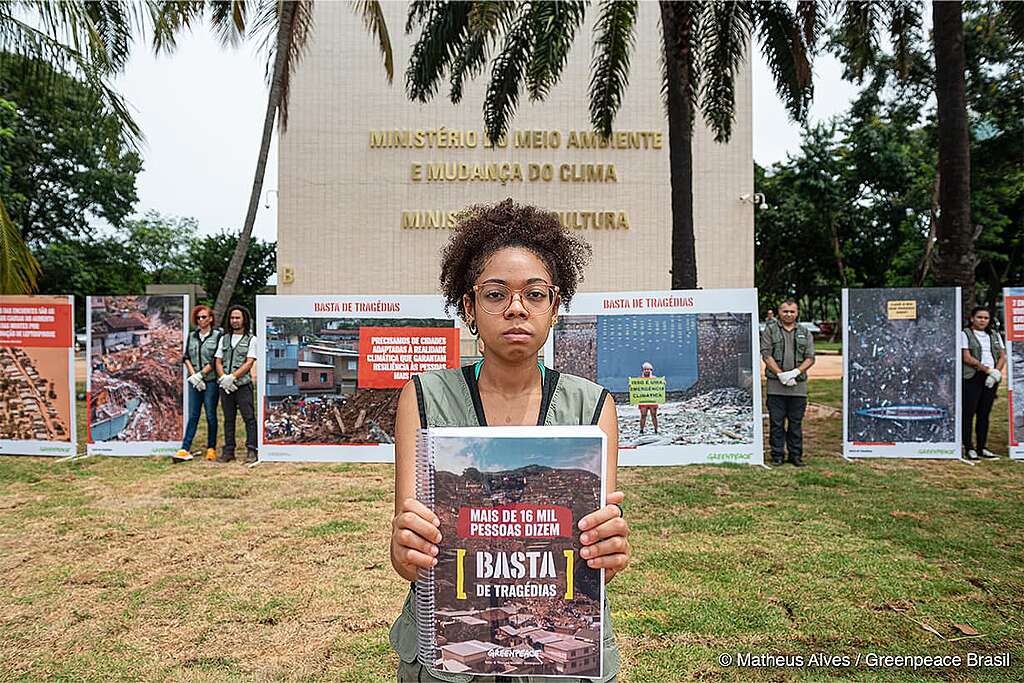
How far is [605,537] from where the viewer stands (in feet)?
4.95

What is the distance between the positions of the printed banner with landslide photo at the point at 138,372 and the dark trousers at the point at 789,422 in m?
7.58

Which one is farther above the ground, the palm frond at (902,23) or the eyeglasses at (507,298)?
the palm frond at (902,23)

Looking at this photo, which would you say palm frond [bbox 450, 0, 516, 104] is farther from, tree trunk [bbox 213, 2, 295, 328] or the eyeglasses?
the eyeglasses

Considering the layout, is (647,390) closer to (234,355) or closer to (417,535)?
(234,355)

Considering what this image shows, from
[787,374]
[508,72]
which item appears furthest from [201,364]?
[787,374]

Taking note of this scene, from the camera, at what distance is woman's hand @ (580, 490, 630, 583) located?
1.49m

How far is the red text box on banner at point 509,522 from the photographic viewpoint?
4.87ft

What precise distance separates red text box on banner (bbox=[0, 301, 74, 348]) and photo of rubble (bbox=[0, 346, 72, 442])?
0.31ft

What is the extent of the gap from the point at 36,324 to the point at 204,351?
2340mm

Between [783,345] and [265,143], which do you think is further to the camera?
[265,143]

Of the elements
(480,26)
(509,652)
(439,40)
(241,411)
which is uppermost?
(439,40)

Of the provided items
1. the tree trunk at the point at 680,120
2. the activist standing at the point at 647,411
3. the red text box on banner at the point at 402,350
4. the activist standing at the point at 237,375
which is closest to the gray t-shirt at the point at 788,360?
the activist standing at the point at 647,411

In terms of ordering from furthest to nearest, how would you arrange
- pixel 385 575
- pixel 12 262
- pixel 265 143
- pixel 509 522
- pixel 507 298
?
pixel 265 143, pixel 12 262, pixel 385 575, pixel 507 298, pixel 509 522

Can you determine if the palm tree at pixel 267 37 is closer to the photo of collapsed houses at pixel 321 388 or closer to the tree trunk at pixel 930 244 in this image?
the photo of collapsed houses at pixel 321 388
